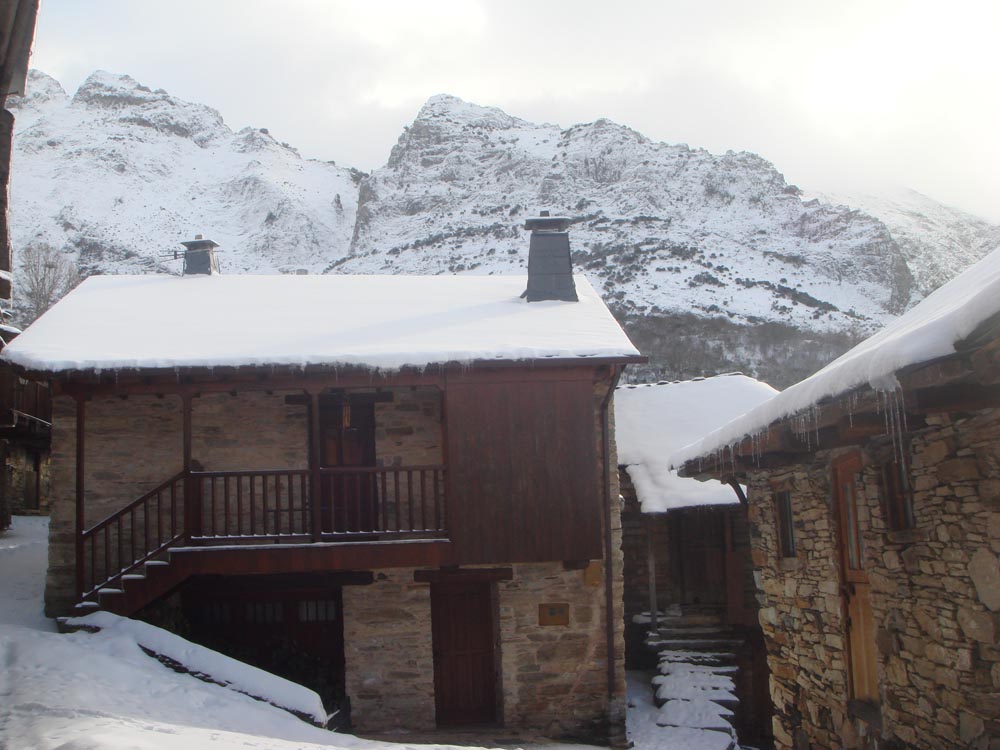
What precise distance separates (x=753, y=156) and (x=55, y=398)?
5668 cm

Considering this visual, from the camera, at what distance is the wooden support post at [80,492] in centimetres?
1048

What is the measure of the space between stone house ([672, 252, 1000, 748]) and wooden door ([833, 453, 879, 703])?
16 mm

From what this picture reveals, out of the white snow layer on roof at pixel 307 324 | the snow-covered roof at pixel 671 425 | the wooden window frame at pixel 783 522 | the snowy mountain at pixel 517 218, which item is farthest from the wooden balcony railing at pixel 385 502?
the snowy mountain at pixel 517 218

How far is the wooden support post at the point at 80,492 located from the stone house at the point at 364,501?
0.03 m

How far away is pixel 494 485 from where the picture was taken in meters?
11.3

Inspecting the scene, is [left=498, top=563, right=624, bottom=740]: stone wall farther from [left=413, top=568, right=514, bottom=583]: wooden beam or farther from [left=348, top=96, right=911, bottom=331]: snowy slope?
[left=348, top=96, right=911, bottom=331]: snowy slope

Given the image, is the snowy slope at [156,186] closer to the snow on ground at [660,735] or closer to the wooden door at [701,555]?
the wooden door at [701,555]

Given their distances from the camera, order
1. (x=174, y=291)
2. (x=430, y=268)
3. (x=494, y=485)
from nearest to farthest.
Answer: (x=494, y=485) < (x=174, y=291) < (x=430, y=268)

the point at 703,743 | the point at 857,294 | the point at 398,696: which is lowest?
the point at 703,743

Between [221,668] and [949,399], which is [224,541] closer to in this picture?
[221,668]

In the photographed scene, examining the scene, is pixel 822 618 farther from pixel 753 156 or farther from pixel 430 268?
pixel 753 156

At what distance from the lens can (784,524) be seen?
8.83 m

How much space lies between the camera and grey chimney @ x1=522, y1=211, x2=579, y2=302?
14242 mm

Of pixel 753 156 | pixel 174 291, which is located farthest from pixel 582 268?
pixel 174 291
